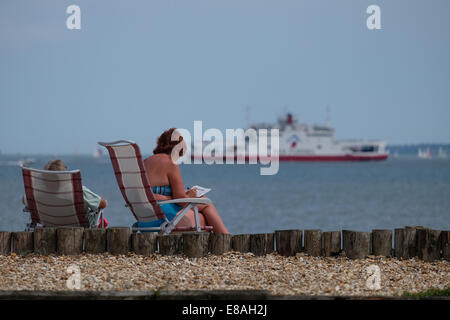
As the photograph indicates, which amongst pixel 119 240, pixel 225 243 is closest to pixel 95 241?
pixel 119 240

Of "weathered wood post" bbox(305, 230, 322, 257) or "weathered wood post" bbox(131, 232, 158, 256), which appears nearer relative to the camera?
"weathered wood post" bbox(131, 232, 158, 256)

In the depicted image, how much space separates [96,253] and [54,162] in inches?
31.1

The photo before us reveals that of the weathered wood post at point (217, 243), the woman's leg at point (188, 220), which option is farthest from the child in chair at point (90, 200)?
the weathered wood post at point (217, 243)

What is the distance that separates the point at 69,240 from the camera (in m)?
4.44

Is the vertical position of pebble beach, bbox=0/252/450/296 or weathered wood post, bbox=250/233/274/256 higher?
weathered wood post, bbox=250/233/274/256

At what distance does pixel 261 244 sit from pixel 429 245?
115 centimetres

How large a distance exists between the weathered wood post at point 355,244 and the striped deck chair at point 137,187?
98 cm

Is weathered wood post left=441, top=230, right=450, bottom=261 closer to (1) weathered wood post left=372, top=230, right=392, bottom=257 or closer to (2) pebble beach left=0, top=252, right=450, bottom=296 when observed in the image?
(2) pebble beach left=0, top=252, right=450, bottom=296

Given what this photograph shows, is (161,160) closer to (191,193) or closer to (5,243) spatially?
(191,193)

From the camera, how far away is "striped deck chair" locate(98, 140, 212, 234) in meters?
4.55

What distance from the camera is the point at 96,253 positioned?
4.43 metres

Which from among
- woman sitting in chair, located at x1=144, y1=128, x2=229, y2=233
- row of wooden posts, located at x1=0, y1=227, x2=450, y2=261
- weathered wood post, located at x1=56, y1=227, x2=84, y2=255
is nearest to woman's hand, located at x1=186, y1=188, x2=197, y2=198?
woman sitting in chair, located at x1=144, y1=128, x2=229, y2=233
